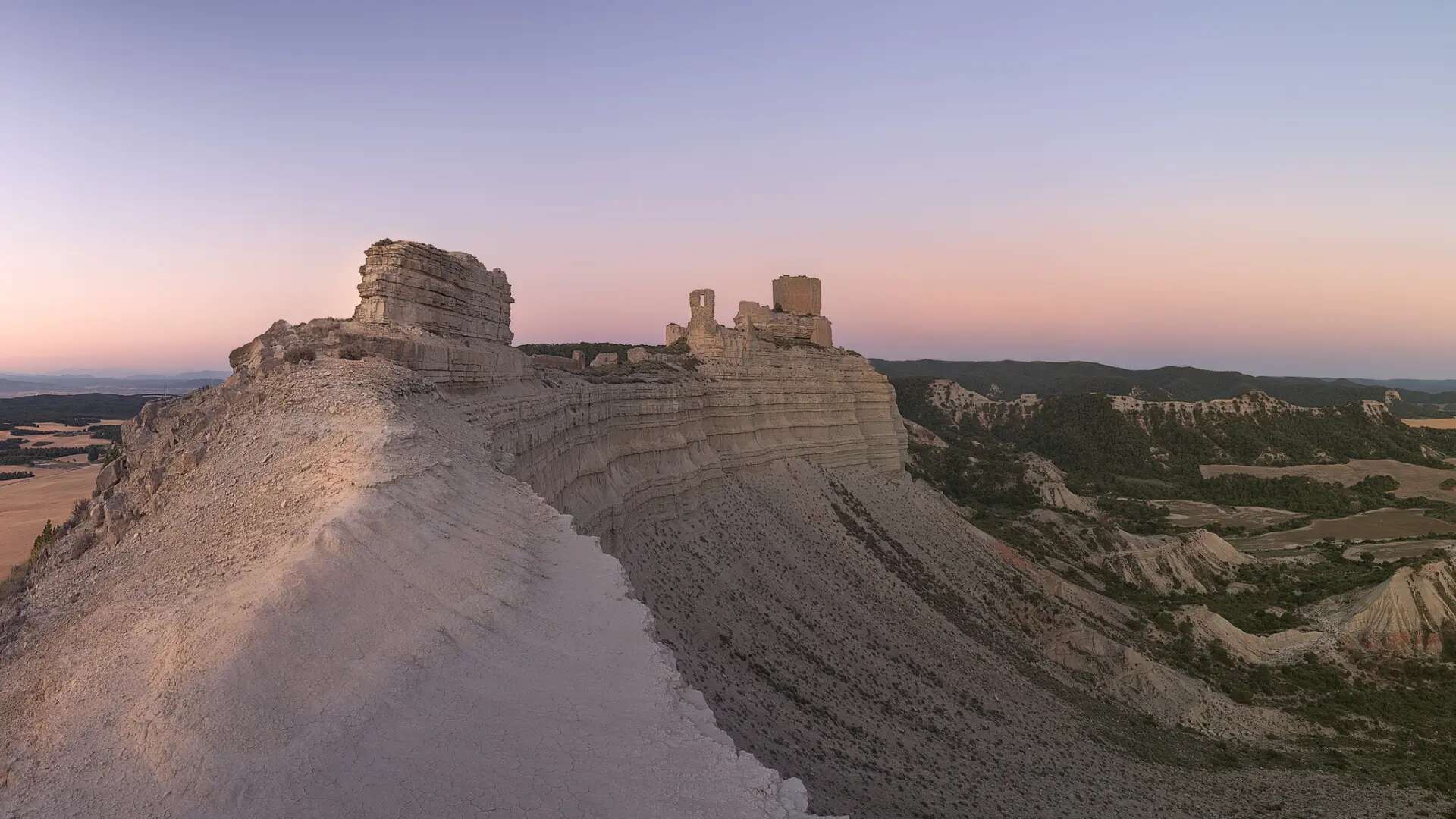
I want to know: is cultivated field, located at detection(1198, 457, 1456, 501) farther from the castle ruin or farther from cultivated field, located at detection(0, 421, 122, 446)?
cultivated field, located at detection(0, 421, 122, 446)

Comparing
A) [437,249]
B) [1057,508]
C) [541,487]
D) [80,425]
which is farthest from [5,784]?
[80,425]

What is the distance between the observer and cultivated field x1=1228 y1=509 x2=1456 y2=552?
171 ft

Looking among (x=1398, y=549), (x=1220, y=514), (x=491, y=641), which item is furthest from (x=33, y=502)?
(x=1220, y=514)

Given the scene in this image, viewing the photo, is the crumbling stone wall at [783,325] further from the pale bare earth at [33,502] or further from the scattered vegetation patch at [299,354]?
the pale bare earth at [33,502]

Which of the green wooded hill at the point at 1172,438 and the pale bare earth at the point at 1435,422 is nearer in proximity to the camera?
the green wooded hill at the point at 1172,438

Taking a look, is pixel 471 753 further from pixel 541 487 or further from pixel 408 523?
pixel 541 487

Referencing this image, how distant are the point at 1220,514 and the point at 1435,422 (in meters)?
111

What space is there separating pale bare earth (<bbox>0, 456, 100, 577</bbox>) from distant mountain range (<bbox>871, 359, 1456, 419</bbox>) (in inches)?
4412

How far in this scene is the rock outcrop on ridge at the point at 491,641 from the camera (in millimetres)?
5141

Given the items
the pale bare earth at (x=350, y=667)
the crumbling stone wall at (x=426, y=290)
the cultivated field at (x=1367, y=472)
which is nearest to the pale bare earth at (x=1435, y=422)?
the cultivated field at (x=1367, y=472)

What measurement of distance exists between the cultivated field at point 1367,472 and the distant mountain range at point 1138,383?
4964 centimetres

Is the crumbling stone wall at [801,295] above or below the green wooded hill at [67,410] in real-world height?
above

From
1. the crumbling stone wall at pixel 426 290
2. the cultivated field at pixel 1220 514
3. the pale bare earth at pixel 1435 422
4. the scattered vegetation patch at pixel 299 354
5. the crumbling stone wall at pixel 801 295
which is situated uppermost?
the crumbling stone wall at pixel 801 295

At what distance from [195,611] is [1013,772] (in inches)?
800
